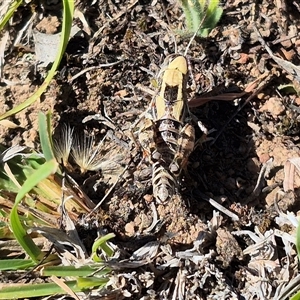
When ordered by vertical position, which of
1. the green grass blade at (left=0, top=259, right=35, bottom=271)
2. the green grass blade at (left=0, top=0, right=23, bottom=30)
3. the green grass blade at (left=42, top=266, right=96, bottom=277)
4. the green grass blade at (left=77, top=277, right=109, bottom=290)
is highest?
the green grass blade at (left=0, top=0, right=23, bottom=30)

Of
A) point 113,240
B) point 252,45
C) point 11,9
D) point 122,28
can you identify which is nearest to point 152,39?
point 122,28

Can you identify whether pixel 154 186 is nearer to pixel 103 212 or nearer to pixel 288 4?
pixel 103 212

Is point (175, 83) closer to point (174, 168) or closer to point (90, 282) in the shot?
point (174, 168)

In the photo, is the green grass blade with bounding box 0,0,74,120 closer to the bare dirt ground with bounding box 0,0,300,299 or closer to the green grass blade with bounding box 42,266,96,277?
the bare dirt ground with bounding box 0,0,300,299

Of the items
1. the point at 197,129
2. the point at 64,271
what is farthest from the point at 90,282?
the point at 197,129

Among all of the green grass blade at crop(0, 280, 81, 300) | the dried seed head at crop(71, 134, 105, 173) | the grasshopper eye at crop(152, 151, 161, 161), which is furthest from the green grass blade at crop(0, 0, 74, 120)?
the green grass blade at crop(0, 280, 81, 300)
